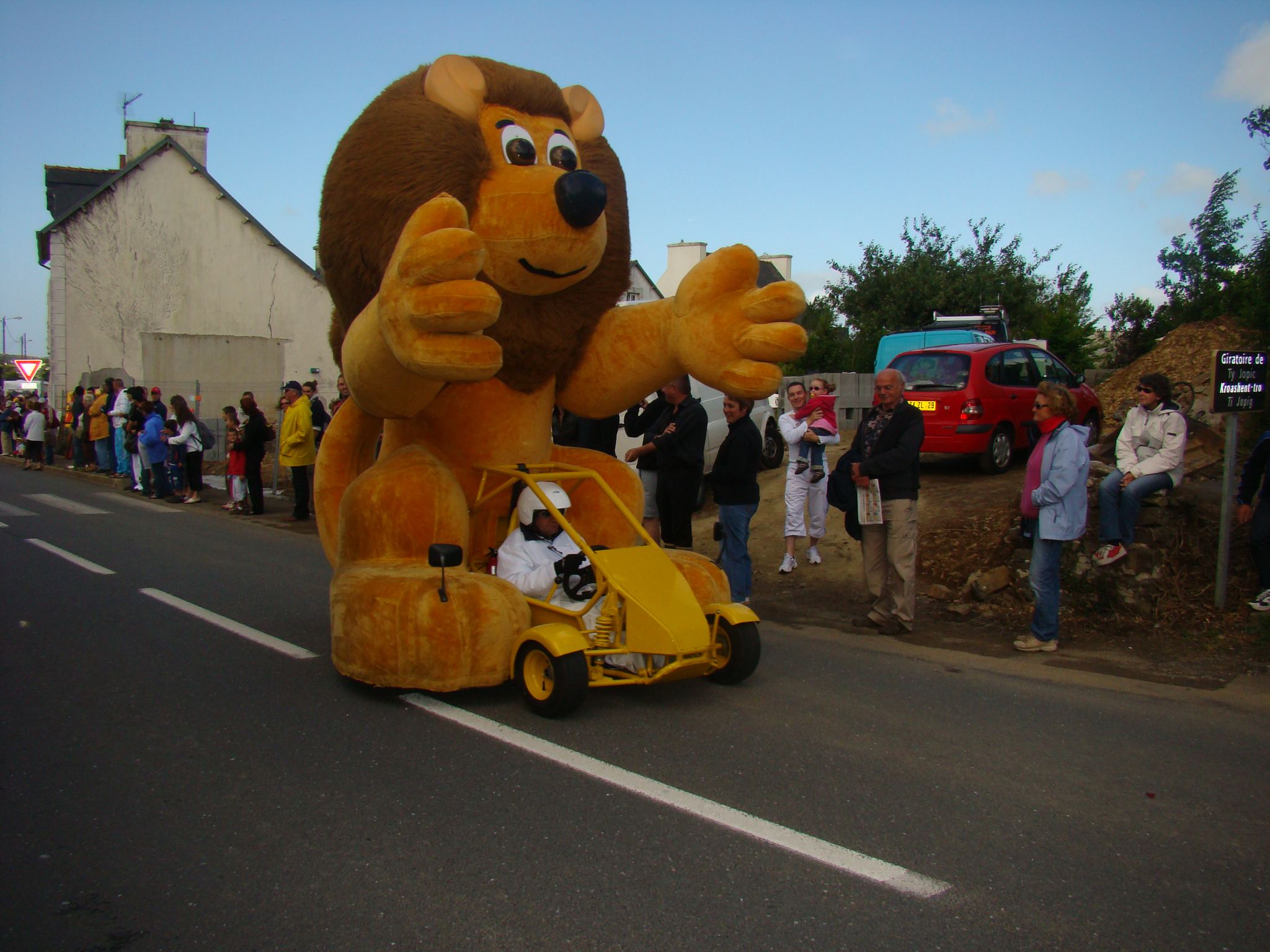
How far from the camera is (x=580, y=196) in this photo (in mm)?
4574

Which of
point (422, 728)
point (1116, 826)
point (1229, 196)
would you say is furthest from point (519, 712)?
point (1229, 196)

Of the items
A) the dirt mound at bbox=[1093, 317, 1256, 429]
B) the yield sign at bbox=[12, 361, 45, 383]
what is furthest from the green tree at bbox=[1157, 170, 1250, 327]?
the yield sign at bbox=[12, 361, 45, 383]

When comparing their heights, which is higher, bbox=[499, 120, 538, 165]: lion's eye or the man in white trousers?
bbox=[499, 120, 538, 165]: lion's eye

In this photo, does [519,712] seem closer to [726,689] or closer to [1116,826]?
[726,689]

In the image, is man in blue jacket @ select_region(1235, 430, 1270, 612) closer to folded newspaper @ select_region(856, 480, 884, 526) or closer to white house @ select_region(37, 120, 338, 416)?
folded newspaper @ select_region(856, 480, 884, 526)

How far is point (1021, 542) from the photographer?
26.6 ft

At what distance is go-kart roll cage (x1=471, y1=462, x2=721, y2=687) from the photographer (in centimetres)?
471

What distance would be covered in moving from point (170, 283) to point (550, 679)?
86.5 ft

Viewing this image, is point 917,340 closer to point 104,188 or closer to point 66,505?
point 66,505

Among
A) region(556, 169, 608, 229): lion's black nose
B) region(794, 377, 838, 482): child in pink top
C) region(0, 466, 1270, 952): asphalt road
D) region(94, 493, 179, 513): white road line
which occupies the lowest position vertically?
region(0, 466, 1270, 952): asphalt road

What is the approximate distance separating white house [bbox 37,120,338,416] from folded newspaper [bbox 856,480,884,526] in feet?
72.9

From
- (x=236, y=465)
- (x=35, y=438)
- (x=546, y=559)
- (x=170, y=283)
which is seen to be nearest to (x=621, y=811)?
(x=546, y=559)

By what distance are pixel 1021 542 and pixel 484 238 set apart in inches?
218

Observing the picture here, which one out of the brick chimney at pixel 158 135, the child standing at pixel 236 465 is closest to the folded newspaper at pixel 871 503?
the child standing at pixel 236 465
